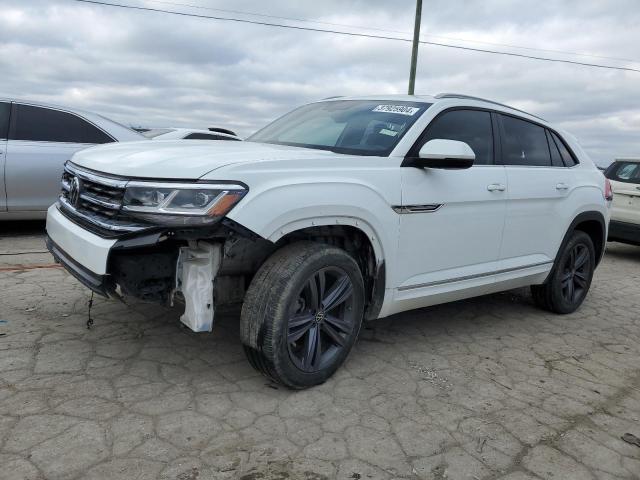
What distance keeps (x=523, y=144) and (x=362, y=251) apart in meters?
1.90

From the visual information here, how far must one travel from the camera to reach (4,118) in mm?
6176

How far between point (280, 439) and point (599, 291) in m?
4.75

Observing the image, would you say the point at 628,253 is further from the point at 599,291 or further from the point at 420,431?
the point at 420,431

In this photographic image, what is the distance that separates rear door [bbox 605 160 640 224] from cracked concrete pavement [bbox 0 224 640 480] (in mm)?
4212

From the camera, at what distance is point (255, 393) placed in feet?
9.71

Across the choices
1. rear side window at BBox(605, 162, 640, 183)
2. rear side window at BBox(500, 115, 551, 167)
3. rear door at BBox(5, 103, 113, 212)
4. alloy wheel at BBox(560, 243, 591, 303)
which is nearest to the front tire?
rear side window at BBox(500, 115, 551, 167)

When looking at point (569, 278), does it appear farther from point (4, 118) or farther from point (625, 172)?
point (4, 118)

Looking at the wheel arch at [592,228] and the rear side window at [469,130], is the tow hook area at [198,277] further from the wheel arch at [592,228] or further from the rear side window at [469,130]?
the wheel arch at [592,228]

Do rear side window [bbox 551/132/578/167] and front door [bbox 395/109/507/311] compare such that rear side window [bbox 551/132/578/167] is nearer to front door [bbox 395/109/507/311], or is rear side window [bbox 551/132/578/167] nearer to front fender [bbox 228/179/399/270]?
Answer: front door [bbox 395/109/507/311]

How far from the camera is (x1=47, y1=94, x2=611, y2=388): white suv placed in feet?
8.54

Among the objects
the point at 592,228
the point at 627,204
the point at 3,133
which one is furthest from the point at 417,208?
the point at 627,204

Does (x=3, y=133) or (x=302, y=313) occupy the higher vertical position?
(x=3, y=133)

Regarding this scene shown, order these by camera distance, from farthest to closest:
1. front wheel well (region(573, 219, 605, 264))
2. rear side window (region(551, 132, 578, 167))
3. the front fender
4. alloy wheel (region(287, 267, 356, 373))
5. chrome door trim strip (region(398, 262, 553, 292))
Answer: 1. front wheel well (region(573, 219, 605, 264))
2. rear side window (region(551, 132, 578, 167))
3. chrome door trim strip (region(398, 262, 553, 292))
4. alloy wheel (region(287, 267, 356, 373))
5. the front fender

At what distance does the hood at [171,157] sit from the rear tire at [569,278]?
261 cm
